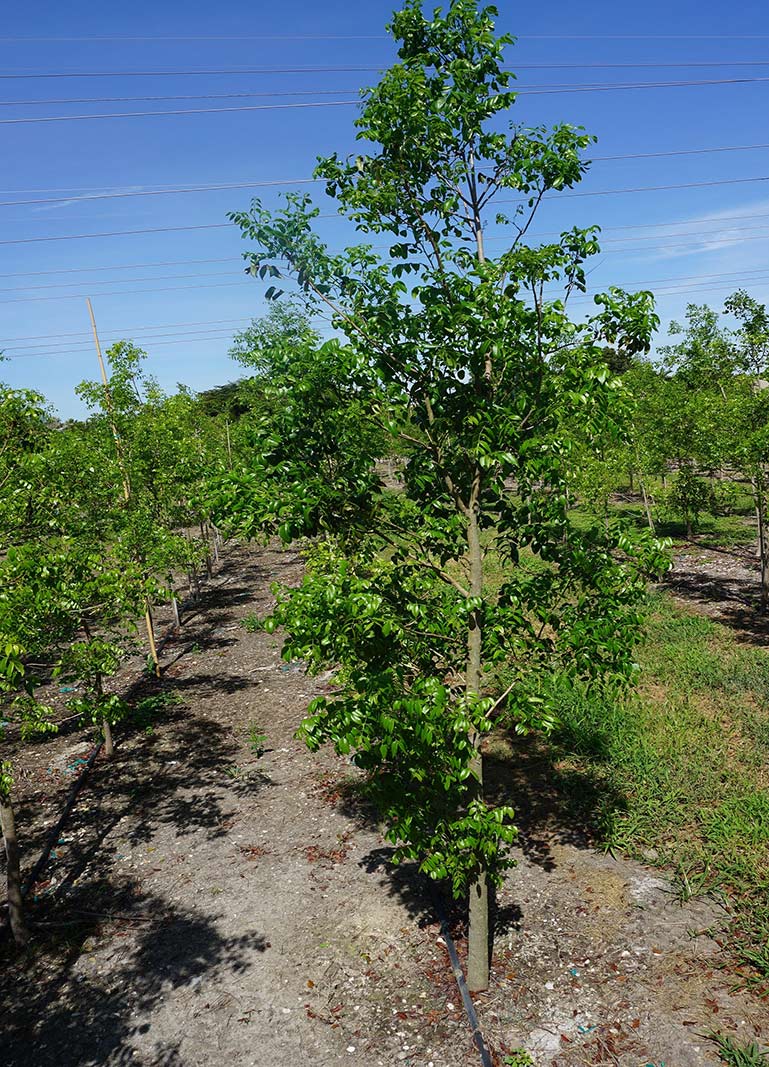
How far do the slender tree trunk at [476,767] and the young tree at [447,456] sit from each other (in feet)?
0.10

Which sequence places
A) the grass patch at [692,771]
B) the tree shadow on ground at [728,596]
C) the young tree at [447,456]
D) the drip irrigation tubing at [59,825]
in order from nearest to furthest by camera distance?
the young tree at [447,456] → the grass patch at [692,771] → the drip irrigation tubing at [59,825] → the tree shadow on ground at [728,596]

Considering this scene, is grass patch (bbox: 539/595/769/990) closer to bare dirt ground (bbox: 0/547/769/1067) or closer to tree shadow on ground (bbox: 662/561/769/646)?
bare dirt ground (bbox: 0/547/769/1067)

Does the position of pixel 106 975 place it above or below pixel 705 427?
below

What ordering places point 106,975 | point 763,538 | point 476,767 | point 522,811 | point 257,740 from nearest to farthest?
point 476,767, point 106,975, point 522,811, point 257,740, point 763,538

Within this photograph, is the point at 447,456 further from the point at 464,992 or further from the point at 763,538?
the point at 763,538

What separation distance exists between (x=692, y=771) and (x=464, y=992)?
5.38 meters

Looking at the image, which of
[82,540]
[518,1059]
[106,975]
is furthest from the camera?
[82,540]

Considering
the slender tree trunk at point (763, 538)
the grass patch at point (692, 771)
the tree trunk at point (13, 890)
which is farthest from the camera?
the slender tree trunk at point (763, 538)

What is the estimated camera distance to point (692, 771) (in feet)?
33.0

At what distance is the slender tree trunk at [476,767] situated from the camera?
609 cm

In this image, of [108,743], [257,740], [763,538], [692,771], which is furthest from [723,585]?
[108,743]

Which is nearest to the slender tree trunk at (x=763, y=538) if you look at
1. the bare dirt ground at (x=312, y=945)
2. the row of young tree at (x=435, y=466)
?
the bare dirt ground at (x=312, y=945)

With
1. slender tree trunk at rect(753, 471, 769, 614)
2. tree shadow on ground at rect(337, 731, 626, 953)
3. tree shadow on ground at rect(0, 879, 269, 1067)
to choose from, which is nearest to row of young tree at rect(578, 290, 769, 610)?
slender tree trunk at rect(753, 471, 769, 614)

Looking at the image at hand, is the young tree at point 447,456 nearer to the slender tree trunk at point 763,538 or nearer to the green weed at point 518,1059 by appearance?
the green weed at point 518,1059
